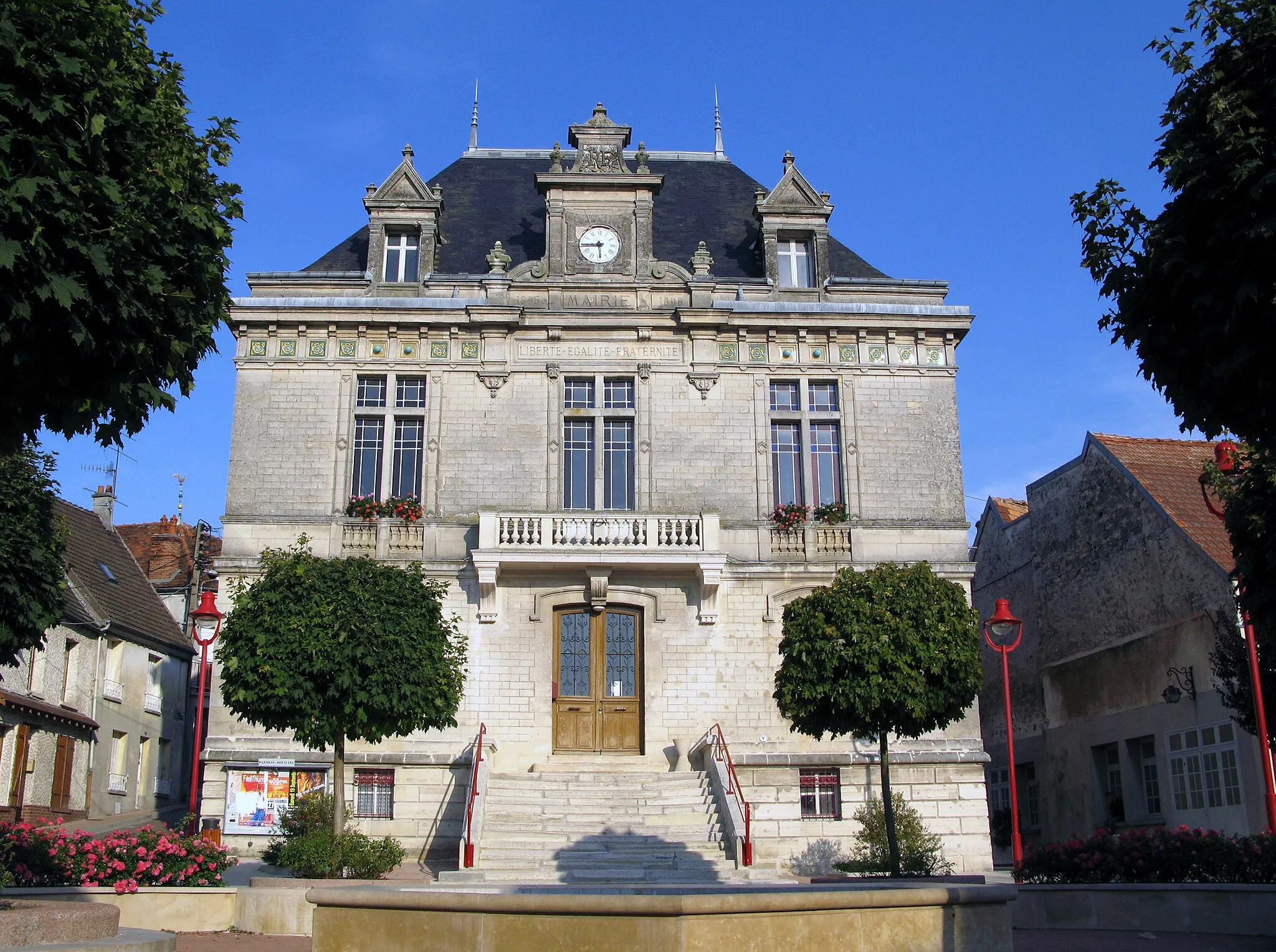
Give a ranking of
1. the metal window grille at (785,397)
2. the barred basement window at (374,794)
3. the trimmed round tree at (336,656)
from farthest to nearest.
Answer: the metal window grille at (785,397), the barred basement window at (374,794), the trimmed round tree at (336,656)

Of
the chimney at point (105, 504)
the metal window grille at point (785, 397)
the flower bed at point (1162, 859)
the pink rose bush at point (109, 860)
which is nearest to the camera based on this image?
the flower bed at point (1162, 859)

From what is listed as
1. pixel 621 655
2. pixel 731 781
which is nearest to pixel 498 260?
pixel 621 655

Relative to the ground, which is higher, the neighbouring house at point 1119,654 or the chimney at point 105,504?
the chimney at point 105,504

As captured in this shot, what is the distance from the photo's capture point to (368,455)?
878 inches

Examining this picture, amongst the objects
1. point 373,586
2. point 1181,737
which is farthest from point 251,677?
point 1181,737

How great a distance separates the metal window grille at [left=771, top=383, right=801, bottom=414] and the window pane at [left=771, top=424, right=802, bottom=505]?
1.03 feet

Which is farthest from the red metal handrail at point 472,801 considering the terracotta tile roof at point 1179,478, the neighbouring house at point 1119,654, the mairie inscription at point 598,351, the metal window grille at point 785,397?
the terracotta tile roof at point 1179,478

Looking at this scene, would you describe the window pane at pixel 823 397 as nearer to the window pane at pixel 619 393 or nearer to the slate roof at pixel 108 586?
the window pane at pixel 619 393

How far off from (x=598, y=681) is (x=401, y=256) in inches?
349

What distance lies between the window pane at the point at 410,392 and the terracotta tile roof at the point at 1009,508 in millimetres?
14677

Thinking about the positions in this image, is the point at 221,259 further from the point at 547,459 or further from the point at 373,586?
the point at 547,459

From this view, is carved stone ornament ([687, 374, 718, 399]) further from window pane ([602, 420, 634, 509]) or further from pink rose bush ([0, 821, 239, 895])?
pink rose bush ([0, 821, 239, 895])

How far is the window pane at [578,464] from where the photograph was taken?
72.7 ft

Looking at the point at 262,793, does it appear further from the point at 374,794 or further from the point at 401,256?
the point at 401,256
